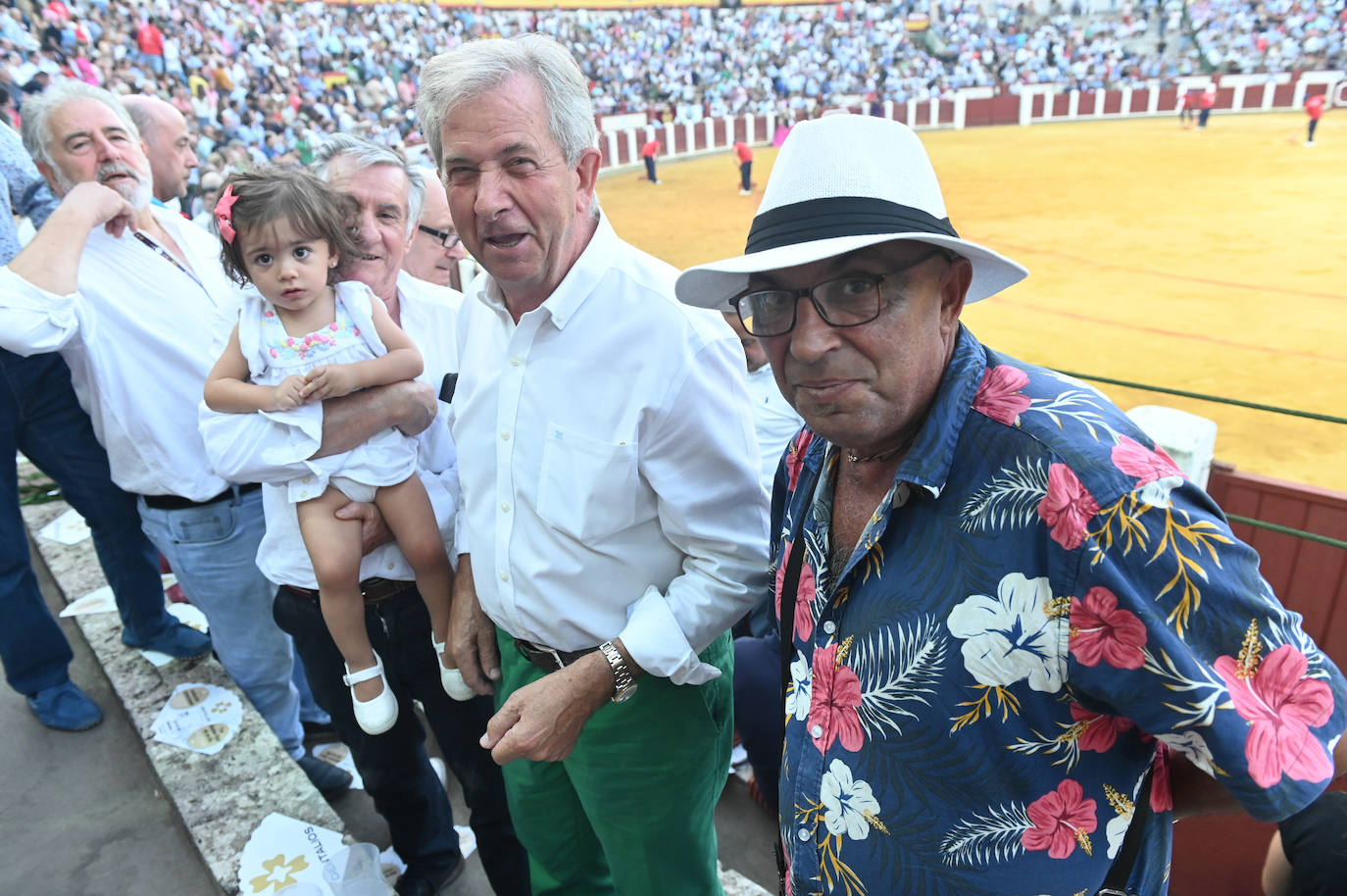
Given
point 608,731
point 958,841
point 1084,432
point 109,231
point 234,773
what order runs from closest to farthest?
point 1084,432
point 958,841
point 608,731
point 109,231
point 234,773

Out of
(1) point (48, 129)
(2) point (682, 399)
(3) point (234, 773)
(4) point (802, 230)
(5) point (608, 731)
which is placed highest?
(1) point (48, 129)

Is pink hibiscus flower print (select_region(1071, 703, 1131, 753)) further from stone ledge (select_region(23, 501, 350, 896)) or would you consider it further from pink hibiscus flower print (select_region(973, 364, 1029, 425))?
stone ledge (select_region(23, 501, 350, 896))

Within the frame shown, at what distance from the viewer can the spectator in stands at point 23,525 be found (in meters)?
2.96

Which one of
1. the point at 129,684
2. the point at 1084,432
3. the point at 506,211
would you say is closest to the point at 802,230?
the point at 1084,432

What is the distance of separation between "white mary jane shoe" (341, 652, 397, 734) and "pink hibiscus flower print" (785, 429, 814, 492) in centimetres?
131

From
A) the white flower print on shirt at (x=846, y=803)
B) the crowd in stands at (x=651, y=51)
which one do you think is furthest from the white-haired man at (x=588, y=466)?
the crowd in stands at (x=651, y=51)

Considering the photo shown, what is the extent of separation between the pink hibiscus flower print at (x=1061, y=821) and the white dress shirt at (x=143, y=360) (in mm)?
2624

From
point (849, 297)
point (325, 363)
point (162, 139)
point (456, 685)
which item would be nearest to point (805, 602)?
point (849, 297)

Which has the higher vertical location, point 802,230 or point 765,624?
point 802,230

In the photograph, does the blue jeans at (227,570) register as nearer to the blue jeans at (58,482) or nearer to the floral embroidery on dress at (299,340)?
the blue jeans at (58,482)

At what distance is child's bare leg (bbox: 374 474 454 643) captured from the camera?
216cm

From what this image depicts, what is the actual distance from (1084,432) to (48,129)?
10.8 ft

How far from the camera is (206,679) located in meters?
3.37

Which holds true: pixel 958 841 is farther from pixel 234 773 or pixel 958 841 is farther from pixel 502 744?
pixel 234 773
